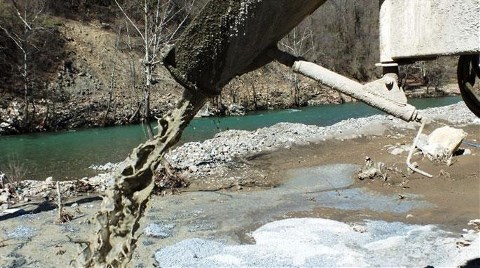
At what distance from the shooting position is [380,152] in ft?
54.2

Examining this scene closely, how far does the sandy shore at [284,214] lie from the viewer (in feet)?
25.3

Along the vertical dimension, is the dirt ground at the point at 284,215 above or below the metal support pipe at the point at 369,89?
below

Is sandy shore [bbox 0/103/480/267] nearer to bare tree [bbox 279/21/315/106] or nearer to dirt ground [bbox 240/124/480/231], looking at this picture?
dirt ground [bbox 240/124/480/231]

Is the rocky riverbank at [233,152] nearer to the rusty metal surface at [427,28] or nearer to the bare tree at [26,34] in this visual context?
the rusty metal surface at [427,28]

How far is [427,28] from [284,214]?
7.87m

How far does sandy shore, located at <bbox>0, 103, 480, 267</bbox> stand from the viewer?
771cm

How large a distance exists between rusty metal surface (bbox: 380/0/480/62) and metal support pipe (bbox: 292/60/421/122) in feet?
0.57

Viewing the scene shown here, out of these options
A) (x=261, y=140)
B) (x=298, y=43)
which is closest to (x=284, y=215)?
(x=261, y=140)

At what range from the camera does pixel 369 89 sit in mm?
3062

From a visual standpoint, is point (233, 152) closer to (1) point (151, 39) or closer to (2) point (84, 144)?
(1) point (151, 39)

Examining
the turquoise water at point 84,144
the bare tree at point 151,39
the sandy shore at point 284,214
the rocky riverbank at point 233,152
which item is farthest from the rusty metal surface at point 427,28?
the turquoise water at point 84,144

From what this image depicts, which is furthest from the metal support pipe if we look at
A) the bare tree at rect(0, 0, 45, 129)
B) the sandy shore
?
the bare tree at rect(0, 0, 45, 129)

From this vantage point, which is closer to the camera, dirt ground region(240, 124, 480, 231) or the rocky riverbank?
dirt ground region(240, 124, 480, 231)

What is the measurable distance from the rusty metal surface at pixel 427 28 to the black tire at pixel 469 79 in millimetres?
484
